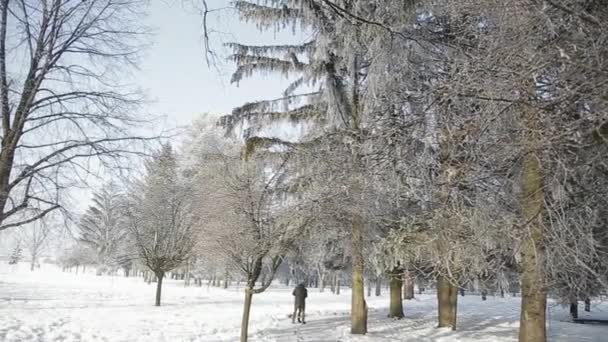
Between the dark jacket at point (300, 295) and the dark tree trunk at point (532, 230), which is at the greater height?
the dark tree trunk at point (532, 230)

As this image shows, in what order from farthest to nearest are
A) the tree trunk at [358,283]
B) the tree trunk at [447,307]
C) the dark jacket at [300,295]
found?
the dark jacket at [300,295]
the tree trunk at [447,307]
the tree trunk at [358,283]

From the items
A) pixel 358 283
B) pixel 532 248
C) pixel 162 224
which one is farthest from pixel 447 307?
pixel 162 224

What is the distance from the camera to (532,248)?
5207mm

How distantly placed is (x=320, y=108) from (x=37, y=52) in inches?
285

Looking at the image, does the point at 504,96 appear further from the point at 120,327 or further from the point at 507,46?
the point at 120,327

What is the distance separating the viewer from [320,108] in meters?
12.0

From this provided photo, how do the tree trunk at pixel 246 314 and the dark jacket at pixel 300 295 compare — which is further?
the dark jacket at pixel 300 295

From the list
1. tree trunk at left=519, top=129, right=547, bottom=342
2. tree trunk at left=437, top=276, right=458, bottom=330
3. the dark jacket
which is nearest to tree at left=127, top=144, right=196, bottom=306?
the dark jacket

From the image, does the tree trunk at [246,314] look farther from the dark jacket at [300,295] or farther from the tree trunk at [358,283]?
the dark jacket at [300,295]

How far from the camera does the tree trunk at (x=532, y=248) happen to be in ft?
14.0

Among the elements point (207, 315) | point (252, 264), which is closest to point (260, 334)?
point (252, 264)

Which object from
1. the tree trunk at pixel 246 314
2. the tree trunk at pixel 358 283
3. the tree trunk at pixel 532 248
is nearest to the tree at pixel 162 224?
the tree trunk at pixel 358 283

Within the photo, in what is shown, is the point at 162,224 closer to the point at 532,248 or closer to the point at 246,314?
the point at 246,314

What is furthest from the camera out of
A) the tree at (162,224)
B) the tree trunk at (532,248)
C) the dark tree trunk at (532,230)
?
the tree at (162,224)
